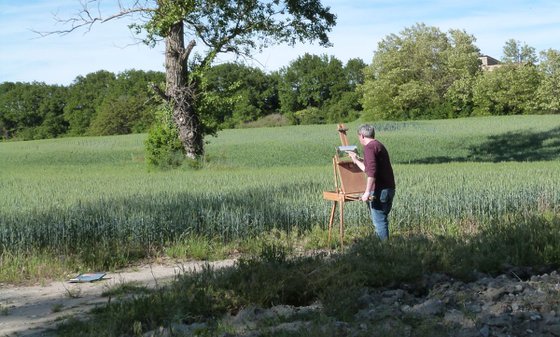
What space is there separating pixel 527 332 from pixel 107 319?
3.53 m

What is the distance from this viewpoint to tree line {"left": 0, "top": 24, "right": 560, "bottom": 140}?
8481cm

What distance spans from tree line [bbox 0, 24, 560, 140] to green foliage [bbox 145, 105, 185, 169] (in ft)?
154

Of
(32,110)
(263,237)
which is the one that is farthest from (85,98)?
(263,237)

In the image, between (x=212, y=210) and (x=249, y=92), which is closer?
(x=212, y=210)

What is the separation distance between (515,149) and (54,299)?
33.9 meters

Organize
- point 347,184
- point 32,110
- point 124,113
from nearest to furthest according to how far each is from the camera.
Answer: point 347,184, point 124,113, point 32,110

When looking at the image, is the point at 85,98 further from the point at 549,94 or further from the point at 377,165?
the point at 377,165

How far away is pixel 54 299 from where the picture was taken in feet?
27.5

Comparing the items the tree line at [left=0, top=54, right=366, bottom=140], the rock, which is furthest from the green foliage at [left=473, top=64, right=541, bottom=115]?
the rock

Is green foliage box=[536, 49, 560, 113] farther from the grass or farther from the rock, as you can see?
the rock

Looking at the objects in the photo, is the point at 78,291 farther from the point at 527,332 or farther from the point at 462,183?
the point at 462,183

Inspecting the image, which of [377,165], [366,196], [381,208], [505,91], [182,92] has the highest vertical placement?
[182,92]

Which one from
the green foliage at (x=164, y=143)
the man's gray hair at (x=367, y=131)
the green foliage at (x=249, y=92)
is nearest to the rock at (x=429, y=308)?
the man's gray hair at (x=367, y=131)

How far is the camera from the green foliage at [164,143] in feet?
91.5
